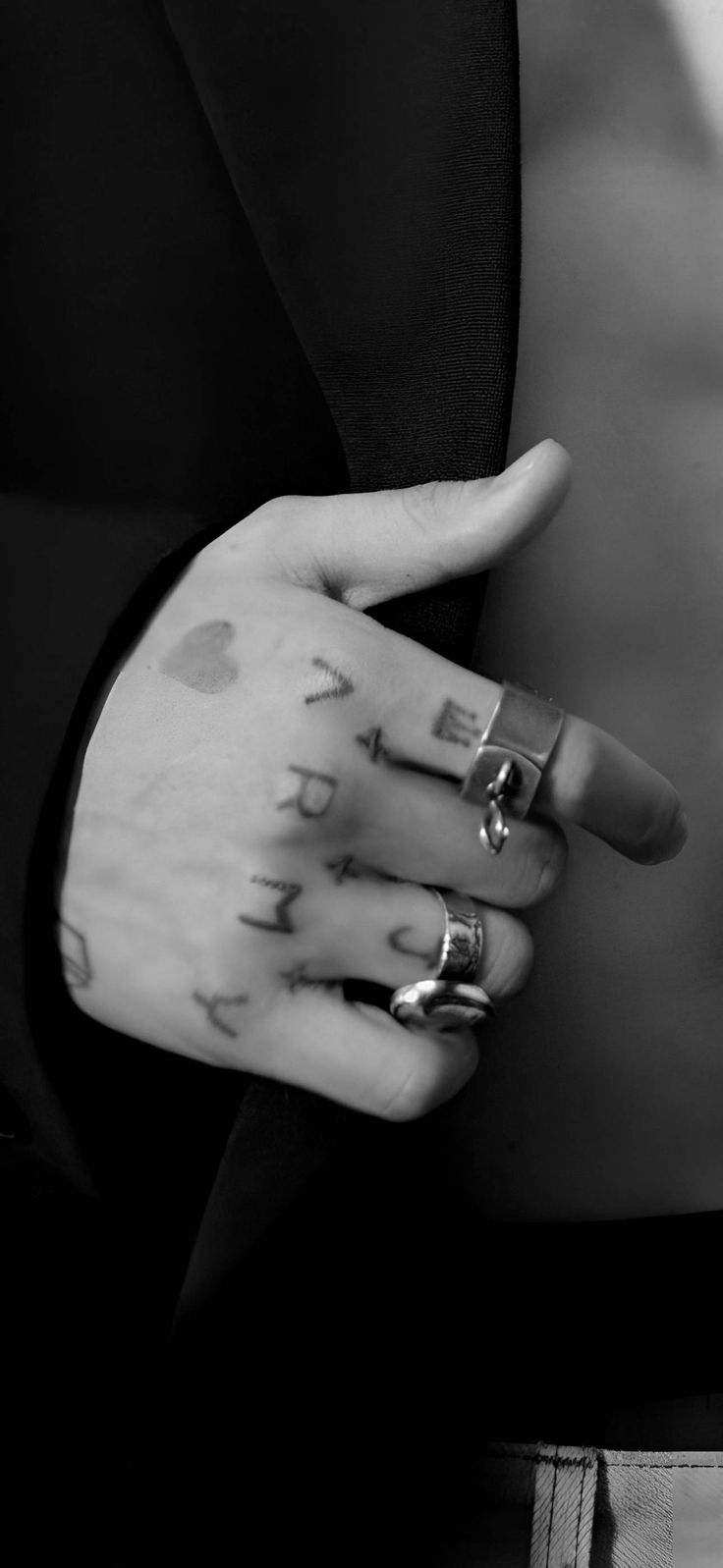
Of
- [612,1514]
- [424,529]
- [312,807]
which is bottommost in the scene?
Result: [612,1514]

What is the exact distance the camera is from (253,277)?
74 cm

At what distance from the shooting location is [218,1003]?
1.91 ft

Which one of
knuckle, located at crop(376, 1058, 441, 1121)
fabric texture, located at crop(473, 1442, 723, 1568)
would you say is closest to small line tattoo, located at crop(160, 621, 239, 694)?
knuckle, located at crop(376, 1058, 441, 1121)

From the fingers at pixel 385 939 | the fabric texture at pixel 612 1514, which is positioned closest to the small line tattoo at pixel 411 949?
the fingers at pixel 385 939

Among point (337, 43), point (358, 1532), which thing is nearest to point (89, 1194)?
point (358, 1532)

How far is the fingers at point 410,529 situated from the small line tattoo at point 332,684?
0.06m

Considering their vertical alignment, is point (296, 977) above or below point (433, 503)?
below

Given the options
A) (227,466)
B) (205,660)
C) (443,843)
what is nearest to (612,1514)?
(443,843)

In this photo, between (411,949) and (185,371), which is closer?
(411,949)

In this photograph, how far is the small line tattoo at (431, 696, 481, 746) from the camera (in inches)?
22.1

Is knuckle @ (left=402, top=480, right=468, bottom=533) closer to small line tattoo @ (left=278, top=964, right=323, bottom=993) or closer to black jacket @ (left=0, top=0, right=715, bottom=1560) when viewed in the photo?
black jacket @ (left=0, top=0, right=715, bottom=1560)

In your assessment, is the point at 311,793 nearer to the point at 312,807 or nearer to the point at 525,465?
the point at 312,807

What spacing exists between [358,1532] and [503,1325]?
165 millimetres

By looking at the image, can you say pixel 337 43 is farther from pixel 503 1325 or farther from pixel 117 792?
pixel 503 1325
